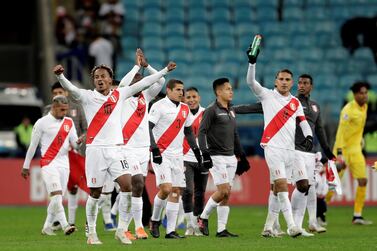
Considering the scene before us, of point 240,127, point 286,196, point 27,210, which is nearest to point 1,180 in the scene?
point 27,210

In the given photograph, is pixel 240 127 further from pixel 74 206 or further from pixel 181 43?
pixel 74 206

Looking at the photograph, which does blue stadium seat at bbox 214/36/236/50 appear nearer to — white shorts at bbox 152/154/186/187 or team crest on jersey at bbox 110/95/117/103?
white shorts at bbox 152/154/186/187

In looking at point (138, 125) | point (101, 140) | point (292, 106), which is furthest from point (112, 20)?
point (101, 140)

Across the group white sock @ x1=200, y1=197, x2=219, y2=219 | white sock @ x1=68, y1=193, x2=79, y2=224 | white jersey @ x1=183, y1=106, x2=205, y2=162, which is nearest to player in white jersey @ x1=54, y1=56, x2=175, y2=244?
white sock @ x1=200, y1=197, x2=219, y2=219

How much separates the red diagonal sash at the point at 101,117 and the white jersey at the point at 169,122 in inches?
85.4

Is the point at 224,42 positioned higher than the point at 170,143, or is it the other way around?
the point at 224,42

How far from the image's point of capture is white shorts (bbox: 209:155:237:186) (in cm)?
1877

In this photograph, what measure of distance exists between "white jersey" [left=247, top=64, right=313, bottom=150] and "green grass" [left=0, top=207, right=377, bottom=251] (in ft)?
4.81

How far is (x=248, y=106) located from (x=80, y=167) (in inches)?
151

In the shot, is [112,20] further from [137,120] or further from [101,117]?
[101,117]

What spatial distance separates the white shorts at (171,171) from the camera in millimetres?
18688

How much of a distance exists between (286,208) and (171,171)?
1988mm

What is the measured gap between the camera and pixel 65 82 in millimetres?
16516

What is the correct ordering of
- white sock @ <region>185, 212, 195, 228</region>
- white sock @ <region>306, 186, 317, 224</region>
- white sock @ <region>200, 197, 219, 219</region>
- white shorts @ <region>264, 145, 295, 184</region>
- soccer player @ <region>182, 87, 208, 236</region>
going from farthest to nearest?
white sock @ <region>306, 186, 317, 224</region>
soccer player @ <region>182, 87, 208, 236</region>
white sock @ <region>185, 212, 195, 228</region>
white sock @ <region>200, 197, 219, 219</region>
white shorts @ <region>264, 145, 295, 184</region>
